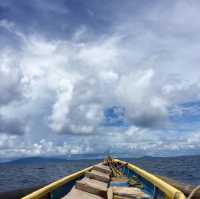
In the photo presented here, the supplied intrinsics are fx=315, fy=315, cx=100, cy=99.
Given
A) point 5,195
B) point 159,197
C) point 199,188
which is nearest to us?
point 199,188

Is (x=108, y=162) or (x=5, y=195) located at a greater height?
(x=108, y=162)

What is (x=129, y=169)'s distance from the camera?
19.0 meters

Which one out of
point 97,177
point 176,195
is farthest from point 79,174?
point 176,195

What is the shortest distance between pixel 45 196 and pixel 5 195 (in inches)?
283

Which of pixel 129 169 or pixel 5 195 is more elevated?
pixel 129 169

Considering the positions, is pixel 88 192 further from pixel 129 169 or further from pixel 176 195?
pixel 129 169

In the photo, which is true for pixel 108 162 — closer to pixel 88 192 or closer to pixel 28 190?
pixel 28 190

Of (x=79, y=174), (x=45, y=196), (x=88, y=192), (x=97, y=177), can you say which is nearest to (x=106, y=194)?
(x=88, y=192)

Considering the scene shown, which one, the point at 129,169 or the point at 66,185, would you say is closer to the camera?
the point at 66,185

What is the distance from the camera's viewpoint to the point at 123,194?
28.7 ft

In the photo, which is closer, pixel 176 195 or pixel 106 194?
pixel 176 195

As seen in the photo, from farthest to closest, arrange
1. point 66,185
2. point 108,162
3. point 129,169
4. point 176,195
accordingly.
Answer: point 108,162, point 129,169, point 66,185, point 176,195

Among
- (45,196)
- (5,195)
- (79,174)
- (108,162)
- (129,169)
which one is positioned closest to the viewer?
(45,196)

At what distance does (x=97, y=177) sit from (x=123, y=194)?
10.3ft
